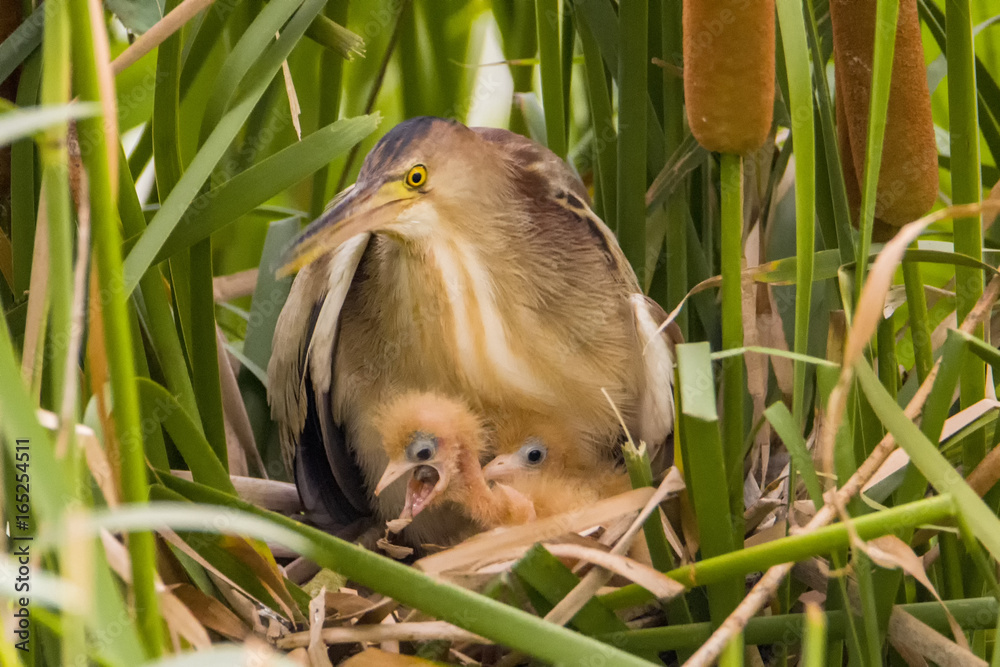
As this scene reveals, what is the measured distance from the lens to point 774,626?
604 mm

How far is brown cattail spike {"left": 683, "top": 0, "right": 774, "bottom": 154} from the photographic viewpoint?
58 cm

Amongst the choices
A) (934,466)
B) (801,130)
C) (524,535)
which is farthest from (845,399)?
(524,535)

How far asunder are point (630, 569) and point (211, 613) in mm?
288

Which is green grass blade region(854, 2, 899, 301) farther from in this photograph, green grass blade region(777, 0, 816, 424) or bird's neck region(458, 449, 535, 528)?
bird's neck region(458, 449, 535, 528)

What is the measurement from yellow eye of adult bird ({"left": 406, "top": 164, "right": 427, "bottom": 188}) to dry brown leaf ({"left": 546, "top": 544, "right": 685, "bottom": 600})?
40 centimetres

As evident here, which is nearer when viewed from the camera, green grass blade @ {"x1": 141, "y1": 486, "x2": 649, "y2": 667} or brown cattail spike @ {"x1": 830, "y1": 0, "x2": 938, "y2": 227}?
green grass blade @ {"x1": 141, "y1": 486, "x2": 649, "y2": 667}

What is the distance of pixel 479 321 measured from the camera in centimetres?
102

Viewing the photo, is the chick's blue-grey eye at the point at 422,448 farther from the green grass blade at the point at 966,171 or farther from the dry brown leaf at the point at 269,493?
the green grass blade at the point at 966,171

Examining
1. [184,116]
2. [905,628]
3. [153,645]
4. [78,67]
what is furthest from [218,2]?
[905,628]

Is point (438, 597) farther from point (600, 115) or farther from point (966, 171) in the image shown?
point (600, 115)

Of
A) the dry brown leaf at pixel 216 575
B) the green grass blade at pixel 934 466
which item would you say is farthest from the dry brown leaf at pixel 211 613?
the green grass blade at pixel 934 466

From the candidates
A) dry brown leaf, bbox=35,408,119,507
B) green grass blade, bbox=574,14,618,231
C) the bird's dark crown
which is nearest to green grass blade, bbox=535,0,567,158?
green grass blade, bbox=574,14,618,231

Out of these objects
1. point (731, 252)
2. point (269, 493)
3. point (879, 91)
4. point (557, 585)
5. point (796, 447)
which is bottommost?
point (269, 493)

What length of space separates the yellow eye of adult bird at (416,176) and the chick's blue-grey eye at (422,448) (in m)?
0.25
